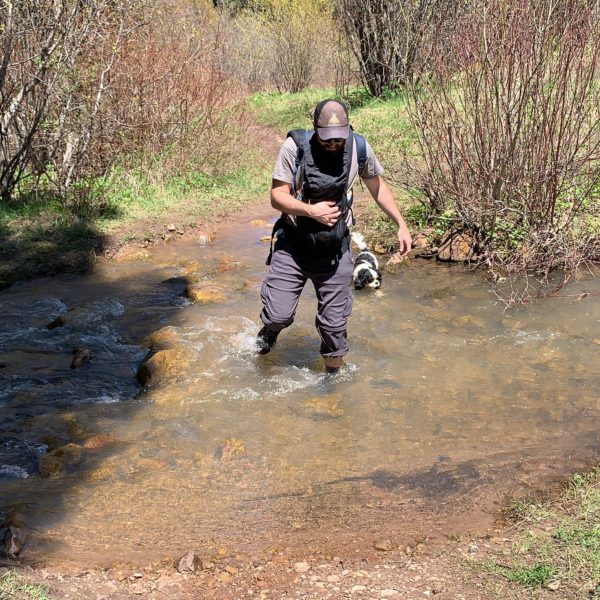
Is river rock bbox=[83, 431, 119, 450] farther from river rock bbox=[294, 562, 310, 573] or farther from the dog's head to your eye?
the dog's head

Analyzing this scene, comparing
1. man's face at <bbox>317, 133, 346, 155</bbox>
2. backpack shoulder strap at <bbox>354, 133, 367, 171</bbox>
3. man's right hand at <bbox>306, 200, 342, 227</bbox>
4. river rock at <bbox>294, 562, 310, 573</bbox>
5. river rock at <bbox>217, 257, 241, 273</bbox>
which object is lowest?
river rock at <bbox>217, 257, 241, 273</bbox>

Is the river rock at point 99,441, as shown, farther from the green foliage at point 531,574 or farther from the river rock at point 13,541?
the green foliage at point 531,574

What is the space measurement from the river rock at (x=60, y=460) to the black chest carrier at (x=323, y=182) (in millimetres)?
1742

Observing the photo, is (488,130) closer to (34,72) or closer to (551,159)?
(551,159)

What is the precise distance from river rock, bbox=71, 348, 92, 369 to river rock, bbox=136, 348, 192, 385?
49 cm

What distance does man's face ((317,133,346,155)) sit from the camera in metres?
3.90

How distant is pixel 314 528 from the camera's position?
10.8ft

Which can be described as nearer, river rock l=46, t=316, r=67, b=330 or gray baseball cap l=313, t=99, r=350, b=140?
gray baseball cap l=313, t=99, r=350, b=140

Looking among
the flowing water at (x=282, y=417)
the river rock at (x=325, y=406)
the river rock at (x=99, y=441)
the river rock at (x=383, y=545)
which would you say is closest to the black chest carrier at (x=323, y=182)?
the river rock at (x=325, y=406)

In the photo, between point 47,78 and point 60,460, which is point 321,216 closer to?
point 60,460

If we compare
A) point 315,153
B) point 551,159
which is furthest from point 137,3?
point 315,153

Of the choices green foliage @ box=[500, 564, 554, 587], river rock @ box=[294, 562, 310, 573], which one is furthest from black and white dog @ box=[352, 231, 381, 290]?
green foliage @ box=[500, 564, 554, 587]

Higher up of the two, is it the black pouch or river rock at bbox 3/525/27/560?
the black pouch

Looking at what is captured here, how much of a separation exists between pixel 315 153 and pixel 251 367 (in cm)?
176
